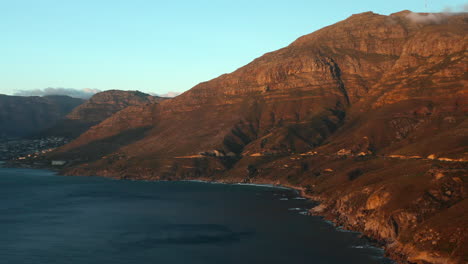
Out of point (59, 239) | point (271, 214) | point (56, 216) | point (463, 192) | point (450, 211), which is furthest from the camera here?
point (56, 216)

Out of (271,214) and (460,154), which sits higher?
(460,154)

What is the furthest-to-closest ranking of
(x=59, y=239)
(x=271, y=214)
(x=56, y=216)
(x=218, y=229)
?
(x=56, y=216) < (x=271, y=214) < (x=218, y=229) < (x=59, y=239)

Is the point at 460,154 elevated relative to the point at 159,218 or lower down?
elevated

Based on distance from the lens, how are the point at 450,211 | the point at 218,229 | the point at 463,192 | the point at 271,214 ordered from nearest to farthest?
1. the point at 450,211
2. the point at 463,192
3. the point at 218,229
4. the point at 271,214

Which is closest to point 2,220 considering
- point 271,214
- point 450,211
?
point 271,214

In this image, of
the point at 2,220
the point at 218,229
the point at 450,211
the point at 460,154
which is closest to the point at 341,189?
the point at 460,154

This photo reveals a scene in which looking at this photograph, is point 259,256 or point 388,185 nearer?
point 259,256

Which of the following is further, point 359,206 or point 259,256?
point 359,206

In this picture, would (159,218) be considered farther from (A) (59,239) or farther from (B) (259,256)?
(B) (259,256)

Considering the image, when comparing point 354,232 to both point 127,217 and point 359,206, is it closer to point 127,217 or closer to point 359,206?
point 359,206
